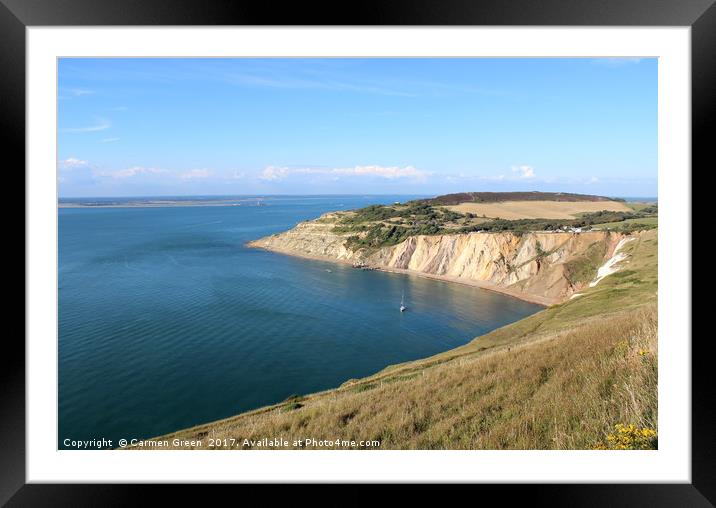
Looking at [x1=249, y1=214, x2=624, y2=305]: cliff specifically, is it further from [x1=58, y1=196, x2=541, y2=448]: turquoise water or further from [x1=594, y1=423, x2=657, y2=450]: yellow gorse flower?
[x1=594, y1=423, x2=657, y2=450]: yellow gorse flower

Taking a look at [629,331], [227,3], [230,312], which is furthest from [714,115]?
[230,312]

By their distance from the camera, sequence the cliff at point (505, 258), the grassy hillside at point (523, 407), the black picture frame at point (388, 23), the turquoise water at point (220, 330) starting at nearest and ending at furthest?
1. the black picture frame at point (388, 23)
2. the grassy hillside at point (523, 407)
3. the turquoise water at point (220, 330)
4. the cliff at point (505, 258)

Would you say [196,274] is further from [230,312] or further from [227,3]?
[227,3]

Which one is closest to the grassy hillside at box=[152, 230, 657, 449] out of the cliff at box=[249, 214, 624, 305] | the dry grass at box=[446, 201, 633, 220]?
the cliff at box=[249, 214, 624, 305]

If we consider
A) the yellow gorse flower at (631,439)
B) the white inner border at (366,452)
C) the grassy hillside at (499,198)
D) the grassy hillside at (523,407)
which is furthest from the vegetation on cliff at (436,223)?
the yellow gorse flower at (631,439)

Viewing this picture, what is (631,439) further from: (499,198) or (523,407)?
(499,198)

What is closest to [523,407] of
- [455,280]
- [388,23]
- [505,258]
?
[388,23]

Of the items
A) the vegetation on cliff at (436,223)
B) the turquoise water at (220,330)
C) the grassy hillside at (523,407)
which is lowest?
the turquoise water at (220,330)

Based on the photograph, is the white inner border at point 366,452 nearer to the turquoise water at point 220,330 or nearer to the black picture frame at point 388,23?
the black picture frame at point 388,23
